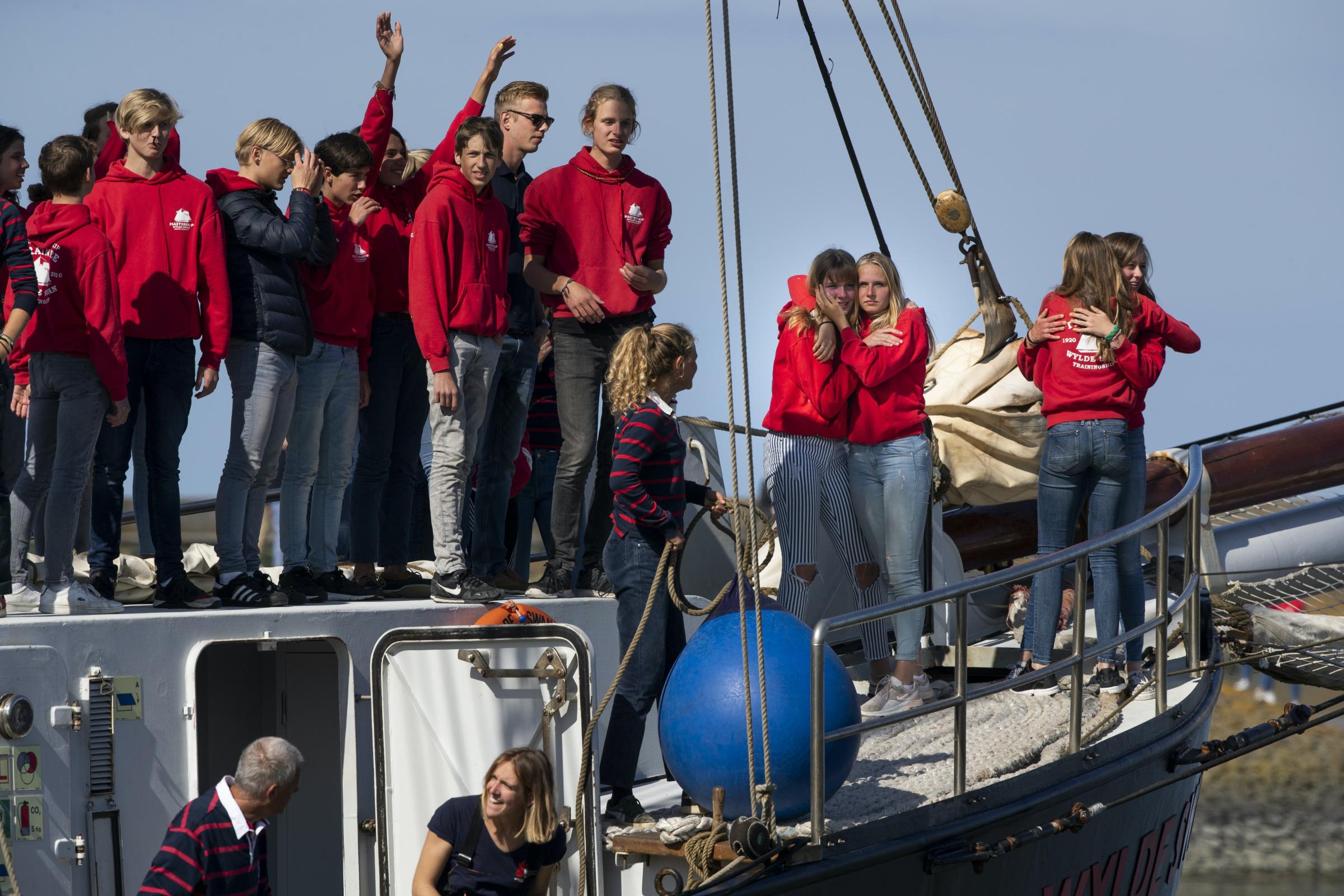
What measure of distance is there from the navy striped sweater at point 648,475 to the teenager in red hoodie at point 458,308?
2.87 feet

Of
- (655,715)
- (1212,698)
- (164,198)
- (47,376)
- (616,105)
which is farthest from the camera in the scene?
(1212,698)

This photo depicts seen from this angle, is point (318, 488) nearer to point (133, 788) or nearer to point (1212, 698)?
point (133, 788)

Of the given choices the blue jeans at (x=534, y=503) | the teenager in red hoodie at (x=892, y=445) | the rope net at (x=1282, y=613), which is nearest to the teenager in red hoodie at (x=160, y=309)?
the blue jeans at (x=534, y=503)

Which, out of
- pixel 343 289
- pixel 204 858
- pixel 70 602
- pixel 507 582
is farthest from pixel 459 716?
pixel 343 289

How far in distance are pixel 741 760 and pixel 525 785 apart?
61cm

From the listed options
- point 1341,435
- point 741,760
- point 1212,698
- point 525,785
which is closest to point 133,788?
point 525,785

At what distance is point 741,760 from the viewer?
15.3 feet

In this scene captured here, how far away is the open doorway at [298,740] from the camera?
6.29m

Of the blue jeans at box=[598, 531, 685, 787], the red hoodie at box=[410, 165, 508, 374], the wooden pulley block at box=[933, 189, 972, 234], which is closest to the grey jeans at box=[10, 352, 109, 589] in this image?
the red hoodie at box=[410, 165, 508, 374]

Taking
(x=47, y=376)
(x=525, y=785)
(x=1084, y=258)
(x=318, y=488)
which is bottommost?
(x=525, y=785)

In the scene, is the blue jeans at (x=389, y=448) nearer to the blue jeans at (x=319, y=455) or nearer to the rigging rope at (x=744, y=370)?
the blue jeans at (x=319, y=455)

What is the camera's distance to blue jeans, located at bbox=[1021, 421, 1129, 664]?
6.44 m

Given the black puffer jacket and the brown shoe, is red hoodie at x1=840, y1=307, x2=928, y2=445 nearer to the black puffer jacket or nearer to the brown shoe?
the brown shoe

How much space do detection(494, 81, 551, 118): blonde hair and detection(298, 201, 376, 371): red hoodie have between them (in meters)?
0.82
